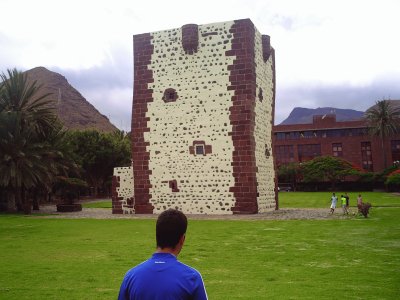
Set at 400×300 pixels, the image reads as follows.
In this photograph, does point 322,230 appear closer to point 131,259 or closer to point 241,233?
point 241,233

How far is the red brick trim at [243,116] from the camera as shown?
22109 millimetres

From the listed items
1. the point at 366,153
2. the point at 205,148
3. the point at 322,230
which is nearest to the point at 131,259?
the point at 322,230

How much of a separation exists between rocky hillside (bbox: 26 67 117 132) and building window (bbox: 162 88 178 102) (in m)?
92.4

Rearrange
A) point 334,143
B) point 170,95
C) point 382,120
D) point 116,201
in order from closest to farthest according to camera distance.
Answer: point 170,95 → point 116,201 → point 382,120 → point 334,143

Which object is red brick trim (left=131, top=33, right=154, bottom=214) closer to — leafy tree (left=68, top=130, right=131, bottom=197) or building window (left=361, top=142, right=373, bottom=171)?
leafy tree (left=68, top=130, right=131, bottom=197)

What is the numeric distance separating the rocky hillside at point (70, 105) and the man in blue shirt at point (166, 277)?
113 metres

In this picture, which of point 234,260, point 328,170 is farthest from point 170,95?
point 328,170

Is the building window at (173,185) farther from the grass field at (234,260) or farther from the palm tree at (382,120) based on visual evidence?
the palm tree at (382,120)

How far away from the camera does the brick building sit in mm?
75537

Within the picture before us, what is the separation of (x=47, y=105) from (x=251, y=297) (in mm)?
25881

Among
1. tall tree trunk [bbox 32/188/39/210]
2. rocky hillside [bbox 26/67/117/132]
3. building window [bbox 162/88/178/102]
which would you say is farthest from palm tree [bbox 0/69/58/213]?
rocky hillside [bbox 26/67/117/132]

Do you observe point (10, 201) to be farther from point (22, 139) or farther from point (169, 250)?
point (169, 250)

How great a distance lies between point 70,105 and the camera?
12912cm

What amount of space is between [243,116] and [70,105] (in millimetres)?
114329
